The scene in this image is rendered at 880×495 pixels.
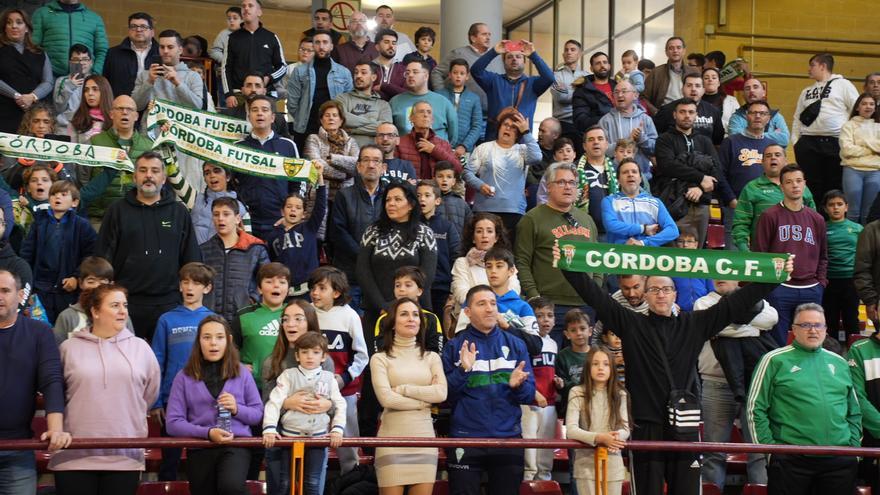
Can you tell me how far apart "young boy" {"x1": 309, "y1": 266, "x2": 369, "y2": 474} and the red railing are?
3.58 feet

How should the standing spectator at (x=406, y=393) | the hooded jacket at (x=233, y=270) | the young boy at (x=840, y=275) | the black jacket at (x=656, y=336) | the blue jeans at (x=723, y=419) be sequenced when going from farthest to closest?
the young boy at (x=840, y=275)
the hooded jacket at (x=233, y=270)
the blue jeans at (x=723, y=419)
the black jacket at (x=656, y=336)
the standing spectator at (x=406, y=393)

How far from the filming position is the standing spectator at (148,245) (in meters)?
7.96

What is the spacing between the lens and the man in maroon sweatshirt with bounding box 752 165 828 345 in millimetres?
9375

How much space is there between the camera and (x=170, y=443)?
593cm

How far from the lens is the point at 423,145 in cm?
1060

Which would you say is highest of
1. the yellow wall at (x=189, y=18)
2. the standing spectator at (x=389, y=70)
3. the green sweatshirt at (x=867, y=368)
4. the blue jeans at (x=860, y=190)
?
the yellow wall at (x=189, y=18)

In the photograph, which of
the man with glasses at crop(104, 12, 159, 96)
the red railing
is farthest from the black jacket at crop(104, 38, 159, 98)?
the red railing

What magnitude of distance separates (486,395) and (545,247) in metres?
2.45

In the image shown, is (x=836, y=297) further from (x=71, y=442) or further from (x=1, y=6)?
(x=1, y=6)

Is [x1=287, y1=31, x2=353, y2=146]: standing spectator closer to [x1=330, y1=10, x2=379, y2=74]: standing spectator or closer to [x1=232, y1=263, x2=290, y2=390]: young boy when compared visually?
[x1=330, y1=10, x2=379, y2=74]: standing spectator

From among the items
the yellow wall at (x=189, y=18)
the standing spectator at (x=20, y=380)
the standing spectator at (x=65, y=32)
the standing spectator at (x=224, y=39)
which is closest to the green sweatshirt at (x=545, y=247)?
the standing spectator at (x=20, y=380)

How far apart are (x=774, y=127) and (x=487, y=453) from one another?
285 inches

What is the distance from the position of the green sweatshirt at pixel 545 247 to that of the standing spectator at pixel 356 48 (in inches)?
177

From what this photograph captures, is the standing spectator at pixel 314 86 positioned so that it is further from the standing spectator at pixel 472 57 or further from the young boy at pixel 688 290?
the young boy at pixel 688 290
